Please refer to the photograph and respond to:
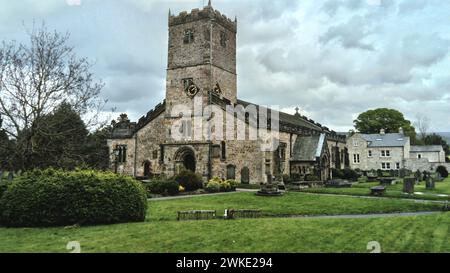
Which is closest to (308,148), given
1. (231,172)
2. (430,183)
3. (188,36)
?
(231,172)

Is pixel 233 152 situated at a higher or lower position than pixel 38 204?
higher

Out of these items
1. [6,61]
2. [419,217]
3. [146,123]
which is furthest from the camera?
[146,123]

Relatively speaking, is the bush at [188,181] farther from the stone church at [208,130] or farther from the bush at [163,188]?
the stone church at [208,130]

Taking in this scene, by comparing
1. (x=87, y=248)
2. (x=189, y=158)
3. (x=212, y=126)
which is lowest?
(x=87, y=248)

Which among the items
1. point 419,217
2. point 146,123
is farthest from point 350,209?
point 146,123

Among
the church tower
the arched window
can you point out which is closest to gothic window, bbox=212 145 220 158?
the arched window

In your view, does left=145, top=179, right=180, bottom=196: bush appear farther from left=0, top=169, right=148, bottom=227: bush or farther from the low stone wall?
the low stone wall

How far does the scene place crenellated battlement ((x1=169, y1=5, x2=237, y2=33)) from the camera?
38281mm

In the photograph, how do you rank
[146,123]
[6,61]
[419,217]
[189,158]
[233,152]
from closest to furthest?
[419,217], [6,61], [233,152], [189,158], [146,123]

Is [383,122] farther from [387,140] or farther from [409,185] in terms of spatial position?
[409,185]

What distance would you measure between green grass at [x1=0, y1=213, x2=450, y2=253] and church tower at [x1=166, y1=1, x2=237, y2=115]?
25.4 metres
